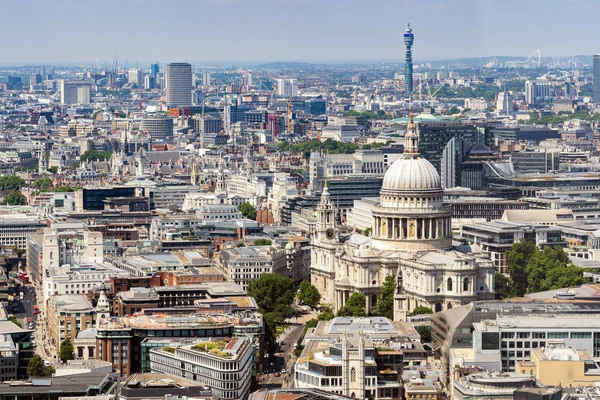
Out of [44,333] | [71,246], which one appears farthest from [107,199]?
[44,333]

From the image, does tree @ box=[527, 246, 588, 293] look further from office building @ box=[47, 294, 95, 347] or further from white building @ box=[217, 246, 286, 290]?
office building @ box=[47, 294, 95, 347]

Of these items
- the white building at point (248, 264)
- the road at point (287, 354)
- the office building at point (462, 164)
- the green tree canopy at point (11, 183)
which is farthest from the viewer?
the green tree canopy at point (11, 183)

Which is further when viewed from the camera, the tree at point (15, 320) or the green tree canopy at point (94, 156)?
the green tree canopy at point (94, 156)

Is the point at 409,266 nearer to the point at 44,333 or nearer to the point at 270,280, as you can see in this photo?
the point at 270,280

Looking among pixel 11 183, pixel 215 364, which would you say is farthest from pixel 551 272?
pixel 11 183

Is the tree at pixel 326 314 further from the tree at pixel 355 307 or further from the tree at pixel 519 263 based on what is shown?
the tree at pixel 519 263

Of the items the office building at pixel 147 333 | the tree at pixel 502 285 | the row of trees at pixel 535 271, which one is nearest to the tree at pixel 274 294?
the tree at pixel 502 285
